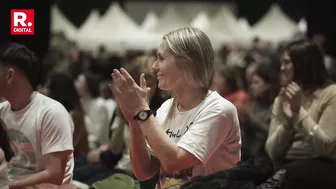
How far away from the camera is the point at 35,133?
3.54m

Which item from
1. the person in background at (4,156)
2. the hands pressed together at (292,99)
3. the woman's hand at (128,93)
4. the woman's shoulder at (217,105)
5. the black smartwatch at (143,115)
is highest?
the woman's hand at (128,93)

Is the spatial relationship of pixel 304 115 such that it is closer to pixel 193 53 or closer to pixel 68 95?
pixel 193 53

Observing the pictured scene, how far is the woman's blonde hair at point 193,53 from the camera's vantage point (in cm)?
295

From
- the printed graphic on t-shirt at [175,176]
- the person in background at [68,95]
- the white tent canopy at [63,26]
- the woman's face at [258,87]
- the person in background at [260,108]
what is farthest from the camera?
the white tent canopy at [63,26]

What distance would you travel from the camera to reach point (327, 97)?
13.3 ft

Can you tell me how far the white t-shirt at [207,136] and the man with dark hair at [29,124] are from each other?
68 centimetres

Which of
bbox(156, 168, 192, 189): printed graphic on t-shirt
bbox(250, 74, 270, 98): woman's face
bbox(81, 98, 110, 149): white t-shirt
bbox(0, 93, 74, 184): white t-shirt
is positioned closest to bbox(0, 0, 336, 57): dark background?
bbox(0, 93, 74, 184): white t-shirt

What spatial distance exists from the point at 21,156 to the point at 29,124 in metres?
0.19

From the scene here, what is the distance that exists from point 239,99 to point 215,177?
4.52 metres

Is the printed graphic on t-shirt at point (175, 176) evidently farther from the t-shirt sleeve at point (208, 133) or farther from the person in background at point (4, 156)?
the person in background at point (4, 156)

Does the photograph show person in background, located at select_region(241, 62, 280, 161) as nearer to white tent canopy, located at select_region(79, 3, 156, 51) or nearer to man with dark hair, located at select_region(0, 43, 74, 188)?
man with dark hair, located at select_region(0, 43, 74, 188)

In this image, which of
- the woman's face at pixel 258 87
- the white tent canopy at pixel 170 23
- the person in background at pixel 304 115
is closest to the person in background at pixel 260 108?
the woman's face at pixel 258 87

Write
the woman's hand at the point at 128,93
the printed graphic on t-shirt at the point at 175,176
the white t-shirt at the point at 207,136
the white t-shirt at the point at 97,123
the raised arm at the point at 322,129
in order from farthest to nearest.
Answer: the white t-shirt at the point at 97,123, the raised arm at the point at 322,129, the printed graphic on t-shirt at the point at 175,176, the white t-shirt at the point at 207,136, the woman's hand at the point at 128,93

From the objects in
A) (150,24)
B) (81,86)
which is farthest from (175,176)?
(150,24)
